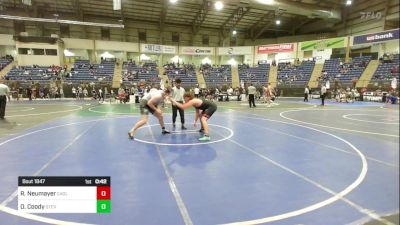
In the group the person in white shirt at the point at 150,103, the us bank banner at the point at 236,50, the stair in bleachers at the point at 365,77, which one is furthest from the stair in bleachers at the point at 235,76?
the person in white shirt at the point at 150,103

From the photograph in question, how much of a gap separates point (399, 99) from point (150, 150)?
18.3ft

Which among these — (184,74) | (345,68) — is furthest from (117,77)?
(345,68)

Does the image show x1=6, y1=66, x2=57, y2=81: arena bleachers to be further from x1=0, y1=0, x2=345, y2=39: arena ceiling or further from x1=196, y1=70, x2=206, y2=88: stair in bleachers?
x1=196, y1=70, x2=206, y2=88: stair in bleachers

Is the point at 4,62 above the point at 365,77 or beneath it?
above

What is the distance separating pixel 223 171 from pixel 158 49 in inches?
1395

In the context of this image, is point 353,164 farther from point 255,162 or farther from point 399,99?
point 399,99

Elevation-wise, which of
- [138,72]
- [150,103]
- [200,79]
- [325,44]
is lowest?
[150,103]

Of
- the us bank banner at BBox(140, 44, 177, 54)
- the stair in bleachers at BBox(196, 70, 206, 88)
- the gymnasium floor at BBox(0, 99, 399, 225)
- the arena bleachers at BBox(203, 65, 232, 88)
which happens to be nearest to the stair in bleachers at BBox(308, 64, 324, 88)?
the arena bleachers at BBox(203, 65, 232, 88)

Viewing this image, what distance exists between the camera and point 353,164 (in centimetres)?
511

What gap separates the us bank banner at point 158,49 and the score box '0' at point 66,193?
37.6 m

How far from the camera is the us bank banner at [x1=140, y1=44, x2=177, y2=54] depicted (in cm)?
3744

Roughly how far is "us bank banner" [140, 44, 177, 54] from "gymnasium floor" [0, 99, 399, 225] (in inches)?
1186

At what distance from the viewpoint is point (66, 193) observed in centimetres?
142

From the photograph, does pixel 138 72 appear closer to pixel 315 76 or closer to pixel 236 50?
pixel 236 50
